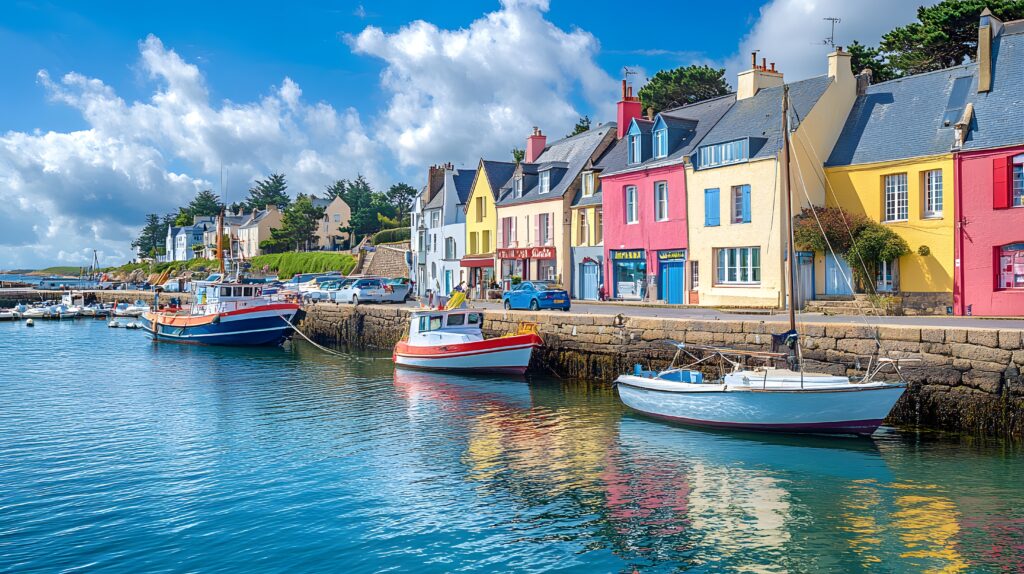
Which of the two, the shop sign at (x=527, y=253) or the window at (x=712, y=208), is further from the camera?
the shop sign at (x=527, y=253)

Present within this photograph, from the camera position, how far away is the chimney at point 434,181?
2418 inches

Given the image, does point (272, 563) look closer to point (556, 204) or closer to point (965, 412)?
point (965, 412)

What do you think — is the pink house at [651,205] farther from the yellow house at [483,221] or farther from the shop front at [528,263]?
the yellow house at [483,221]

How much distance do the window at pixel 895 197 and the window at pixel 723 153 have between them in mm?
5819

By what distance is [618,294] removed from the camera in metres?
40.1

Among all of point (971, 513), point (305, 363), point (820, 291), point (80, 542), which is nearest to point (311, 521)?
point (80, 542)

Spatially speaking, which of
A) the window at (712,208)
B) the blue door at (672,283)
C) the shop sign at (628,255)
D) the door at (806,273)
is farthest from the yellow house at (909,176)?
the shop sign at (628,255)

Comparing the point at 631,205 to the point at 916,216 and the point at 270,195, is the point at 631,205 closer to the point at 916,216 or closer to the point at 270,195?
the point at 916,216

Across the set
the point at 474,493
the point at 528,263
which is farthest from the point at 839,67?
the point at 474,493

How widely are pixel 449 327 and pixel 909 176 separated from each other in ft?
58.6

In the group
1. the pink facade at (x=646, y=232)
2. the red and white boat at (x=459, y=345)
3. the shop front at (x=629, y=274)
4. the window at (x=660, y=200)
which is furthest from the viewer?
the shop front at (x=629, y=274)

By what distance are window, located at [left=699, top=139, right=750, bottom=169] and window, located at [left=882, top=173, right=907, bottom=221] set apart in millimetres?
5819

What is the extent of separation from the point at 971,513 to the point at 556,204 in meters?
34.6

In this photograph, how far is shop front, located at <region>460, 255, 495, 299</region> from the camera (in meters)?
48.8
